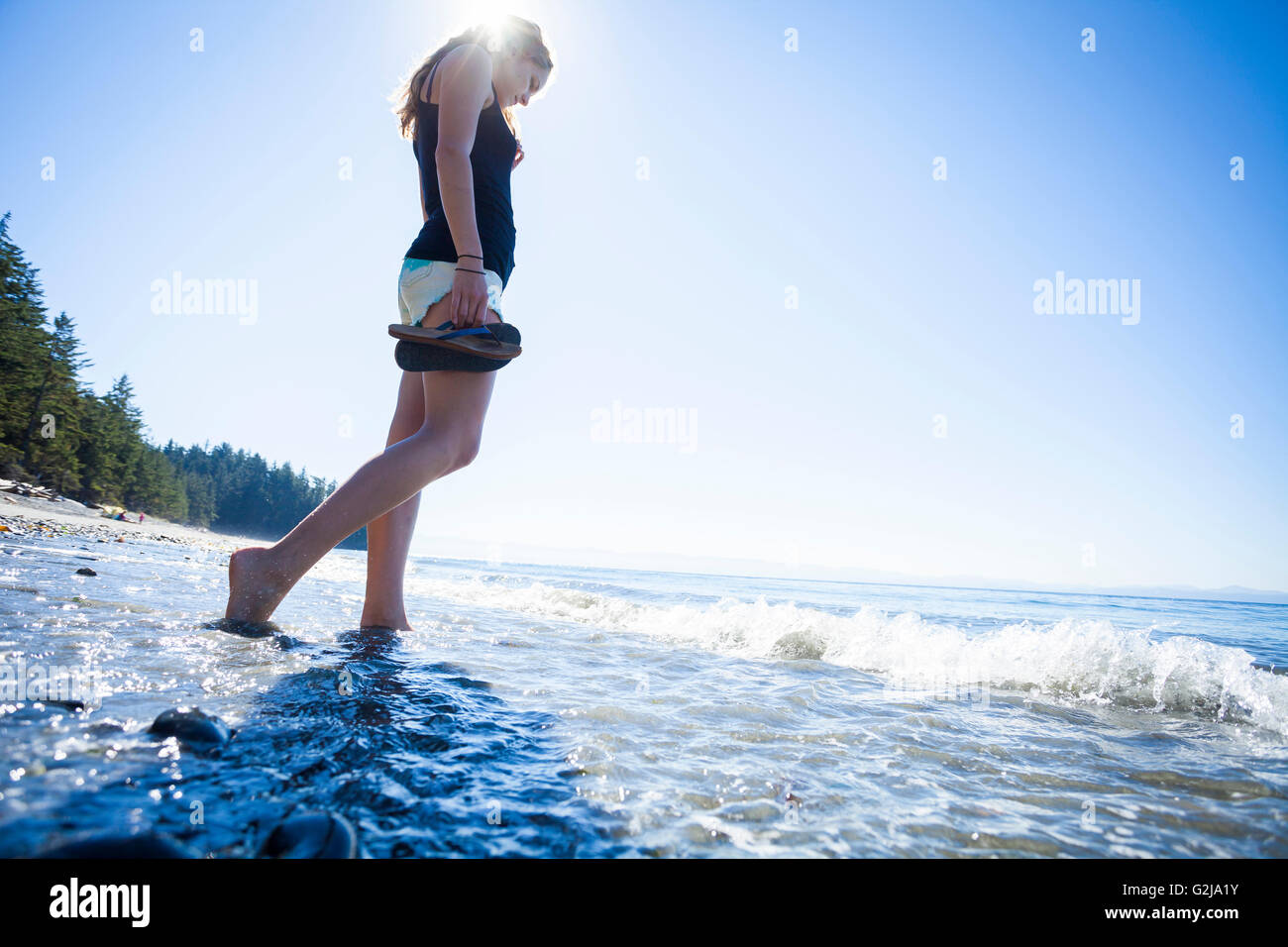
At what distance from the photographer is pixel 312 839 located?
92cm

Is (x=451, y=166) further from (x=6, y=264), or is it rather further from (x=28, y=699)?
(x=6, y=264)

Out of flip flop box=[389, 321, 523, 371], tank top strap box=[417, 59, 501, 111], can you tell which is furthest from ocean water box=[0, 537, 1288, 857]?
tank top strap box=[417, 59, 501, 111]

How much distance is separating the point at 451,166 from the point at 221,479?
96793mm

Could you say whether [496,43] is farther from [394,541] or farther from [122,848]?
[122,848]

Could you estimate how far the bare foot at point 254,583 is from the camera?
2.36 meters

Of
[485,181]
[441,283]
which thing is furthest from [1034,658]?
[485,181]

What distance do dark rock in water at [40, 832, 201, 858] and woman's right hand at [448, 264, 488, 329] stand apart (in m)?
1.96

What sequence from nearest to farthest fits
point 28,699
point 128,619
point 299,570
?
1. point 28,699
2. point 299,570
3. point 128,619

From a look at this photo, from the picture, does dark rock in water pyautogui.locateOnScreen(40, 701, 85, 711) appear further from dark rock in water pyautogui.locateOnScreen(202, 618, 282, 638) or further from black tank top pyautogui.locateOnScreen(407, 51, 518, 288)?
black tank top pyautogui.locateOnScreen(407, 51, 518, 288)

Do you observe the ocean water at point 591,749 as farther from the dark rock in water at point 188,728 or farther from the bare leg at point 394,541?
the bare leg at point 394,541

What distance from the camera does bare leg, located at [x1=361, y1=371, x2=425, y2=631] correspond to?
3029 millimetres

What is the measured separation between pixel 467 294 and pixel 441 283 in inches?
8.4

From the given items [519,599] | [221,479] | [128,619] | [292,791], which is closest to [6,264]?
[519,599]
